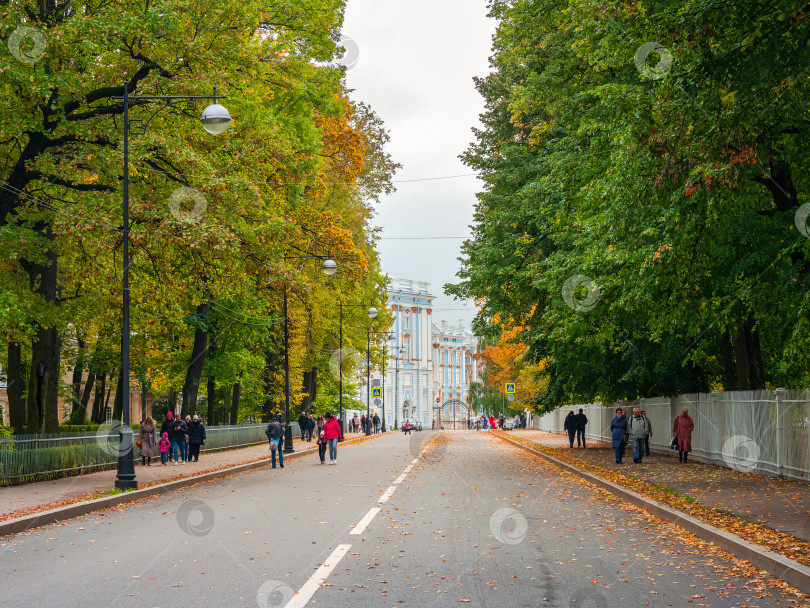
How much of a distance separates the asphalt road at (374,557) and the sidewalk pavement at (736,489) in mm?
1390

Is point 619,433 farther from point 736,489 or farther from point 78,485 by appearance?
point 78,485

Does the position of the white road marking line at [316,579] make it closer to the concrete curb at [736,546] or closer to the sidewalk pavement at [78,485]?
the concrete curb at [736,546]

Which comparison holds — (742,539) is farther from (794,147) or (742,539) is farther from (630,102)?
(794,147)

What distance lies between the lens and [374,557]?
9.88 m

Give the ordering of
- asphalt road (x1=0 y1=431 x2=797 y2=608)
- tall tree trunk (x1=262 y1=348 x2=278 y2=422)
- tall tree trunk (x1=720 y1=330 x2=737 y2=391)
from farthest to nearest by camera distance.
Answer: tall tree trunk (x1=262 y1=348 x2=278 y2=422), tall tree trunk (x1=720 y1=330 x2=737 y2=391), asphalt road (x1=0 y1=431 x2=797 y2=608)

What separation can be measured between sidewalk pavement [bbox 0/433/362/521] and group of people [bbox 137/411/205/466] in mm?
471

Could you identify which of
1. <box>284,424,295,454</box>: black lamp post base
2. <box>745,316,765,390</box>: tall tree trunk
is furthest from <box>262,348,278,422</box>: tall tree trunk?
<box>745,316,765,390</box>: tall tree trunk

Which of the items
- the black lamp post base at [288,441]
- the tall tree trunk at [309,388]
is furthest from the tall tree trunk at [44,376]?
the tall tree trunk at [309,388]

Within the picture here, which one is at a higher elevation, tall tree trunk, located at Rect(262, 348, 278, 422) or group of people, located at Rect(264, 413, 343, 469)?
tall tree trunk, located at Rect(262, 348, 278, 422)

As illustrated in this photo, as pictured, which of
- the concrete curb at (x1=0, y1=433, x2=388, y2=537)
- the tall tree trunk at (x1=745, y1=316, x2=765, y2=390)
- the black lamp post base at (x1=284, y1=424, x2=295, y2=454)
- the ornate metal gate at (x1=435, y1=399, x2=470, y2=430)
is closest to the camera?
the concrete curb at (x1=0, y1=433, x2=388, y2=537)

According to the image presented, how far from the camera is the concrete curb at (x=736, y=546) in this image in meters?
8.48

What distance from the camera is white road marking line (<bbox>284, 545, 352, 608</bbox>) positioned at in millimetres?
7474

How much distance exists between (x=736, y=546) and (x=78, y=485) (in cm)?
1540

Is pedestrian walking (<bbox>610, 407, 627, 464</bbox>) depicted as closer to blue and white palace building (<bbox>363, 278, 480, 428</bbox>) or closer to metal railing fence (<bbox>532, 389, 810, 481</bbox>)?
metal railing fence (<bbox>532, 389, 810, 481</bbox>)
